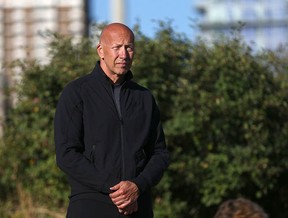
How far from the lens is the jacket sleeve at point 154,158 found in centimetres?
470

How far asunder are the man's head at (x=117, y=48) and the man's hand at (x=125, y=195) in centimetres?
56

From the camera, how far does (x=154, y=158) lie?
4.86m

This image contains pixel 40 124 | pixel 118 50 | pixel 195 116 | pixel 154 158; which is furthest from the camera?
pixel 40 124

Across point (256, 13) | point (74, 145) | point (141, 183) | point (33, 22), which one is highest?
point (74, 145)

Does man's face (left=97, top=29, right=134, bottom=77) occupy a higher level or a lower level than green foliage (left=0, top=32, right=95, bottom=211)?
higher

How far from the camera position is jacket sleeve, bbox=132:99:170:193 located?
470 cm

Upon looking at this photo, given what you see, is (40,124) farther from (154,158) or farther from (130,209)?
(130,209)

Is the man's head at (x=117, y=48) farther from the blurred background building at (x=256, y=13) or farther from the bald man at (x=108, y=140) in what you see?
the blurred background building at (x=256, y=13)

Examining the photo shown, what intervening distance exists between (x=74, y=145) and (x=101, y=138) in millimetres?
135

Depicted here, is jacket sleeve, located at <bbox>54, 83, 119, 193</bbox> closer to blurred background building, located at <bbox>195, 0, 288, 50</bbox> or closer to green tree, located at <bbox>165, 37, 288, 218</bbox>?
green tree, located at <bbox>165, 37, 288, 218</bbox>

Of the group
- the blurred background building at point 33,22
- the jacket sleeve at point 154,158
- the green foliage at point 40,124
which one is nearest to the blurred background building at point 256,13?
the blurred background building at point 33,22

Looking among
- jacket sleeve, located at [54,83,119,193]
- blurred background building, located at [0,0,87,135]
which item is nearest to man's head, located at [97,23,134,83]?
jacket sleeve, located at [54,83,119,193]

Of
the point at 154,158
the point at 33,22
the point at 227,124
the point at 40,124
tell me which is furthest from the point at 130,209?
the point at 33,22

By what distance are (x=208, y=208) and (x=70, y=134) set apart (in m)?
5.01
